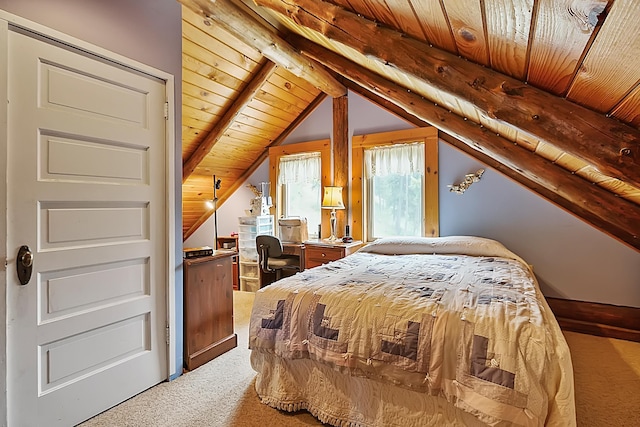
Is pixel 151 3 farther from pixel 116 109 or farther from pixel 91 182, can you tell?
pixel 91 182

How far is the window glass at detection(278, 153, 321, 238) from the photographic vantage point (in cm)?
461

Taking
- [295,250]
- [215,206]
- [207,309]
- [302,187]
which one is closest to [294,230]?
[295,250]

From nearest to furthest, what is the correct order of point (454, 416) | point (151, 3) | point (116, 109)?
point (454, 416) → point (116, 109) → point (151, 3)

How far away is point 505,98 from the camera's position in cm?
132

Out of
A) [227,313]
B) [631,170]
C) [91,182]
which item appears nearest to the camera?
[631,170]

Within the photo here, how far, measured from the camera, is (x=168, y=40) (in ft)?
7.22

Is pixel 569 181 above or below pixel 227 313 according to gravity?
above

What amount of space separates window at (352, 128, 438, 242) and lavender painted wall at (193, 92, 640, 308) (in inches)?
5.3

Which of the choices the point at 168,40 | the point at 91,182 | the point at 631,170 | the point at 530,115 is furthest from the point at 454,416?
the point at 168,40

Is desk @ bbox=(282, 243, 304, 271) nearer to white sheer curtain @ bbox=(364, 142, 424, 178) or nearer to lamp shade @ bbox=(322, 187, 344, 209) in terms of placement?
lamp shade @ bbox=(322, 187, 344, 209)

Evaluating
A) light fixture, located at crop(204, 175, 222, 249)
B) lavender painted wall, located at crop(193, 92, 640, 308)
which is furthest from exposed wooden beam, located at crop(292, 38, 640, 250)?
light fixture, located at crop(204, 175, 222, 249)

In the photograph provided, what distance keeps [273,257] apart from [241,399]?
220 cm

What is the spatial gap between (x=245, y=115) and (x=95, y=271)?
9.28 ft

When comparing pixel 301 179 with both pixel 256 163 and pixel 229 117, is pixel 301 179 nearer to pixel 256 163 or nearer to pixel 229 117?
pixel 256 163
